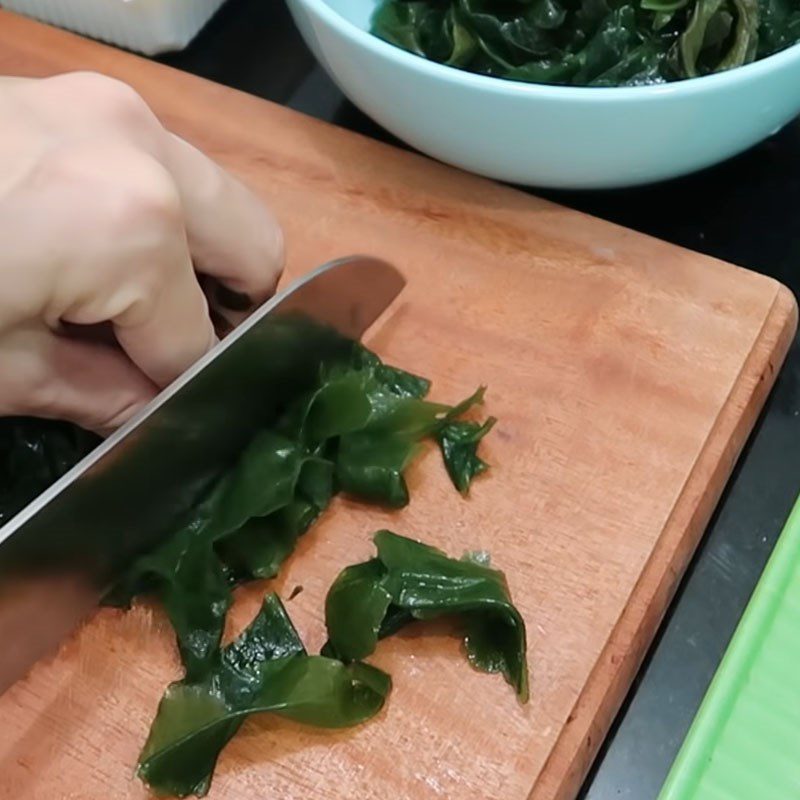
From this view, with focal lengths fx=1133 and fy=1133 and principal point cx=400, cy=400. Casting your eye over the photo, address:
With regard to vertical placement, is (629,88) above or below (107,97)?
below

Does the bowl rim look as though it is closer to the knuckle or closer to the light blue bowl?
the light blue bowl

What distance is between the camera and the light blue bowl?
1095 mm

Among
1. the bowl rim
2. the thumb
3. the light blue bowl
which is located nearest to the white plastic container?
the light blue bowl

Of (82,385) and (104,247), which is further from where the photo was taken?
(82,385)

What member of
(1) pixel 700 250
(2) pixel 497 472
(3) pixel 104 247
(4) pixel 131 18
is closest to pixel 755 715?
(2) pixel 497 472

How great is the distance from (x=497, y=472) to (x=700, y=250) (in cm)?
41

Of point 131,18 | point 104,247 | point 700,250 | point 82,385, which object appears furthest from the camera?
point 131,18

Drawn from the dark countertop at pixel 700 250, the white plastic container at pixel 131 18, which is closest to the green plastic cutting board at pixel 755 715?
the dark countertop at pixel 700 250

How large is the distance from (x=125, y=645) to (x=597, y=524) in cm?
45

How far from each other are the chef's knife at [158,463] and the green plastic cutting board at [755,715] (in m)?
0.48

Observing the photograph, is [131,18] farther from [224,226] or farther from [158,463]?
[158,463]

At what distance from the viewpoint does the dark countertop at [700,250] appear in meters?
1.02

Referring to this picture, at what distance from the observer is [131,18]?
57.3 inches

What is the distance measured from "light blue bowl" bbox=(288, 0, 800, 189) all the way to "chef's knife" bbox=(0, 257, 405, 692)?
0.59 feet
